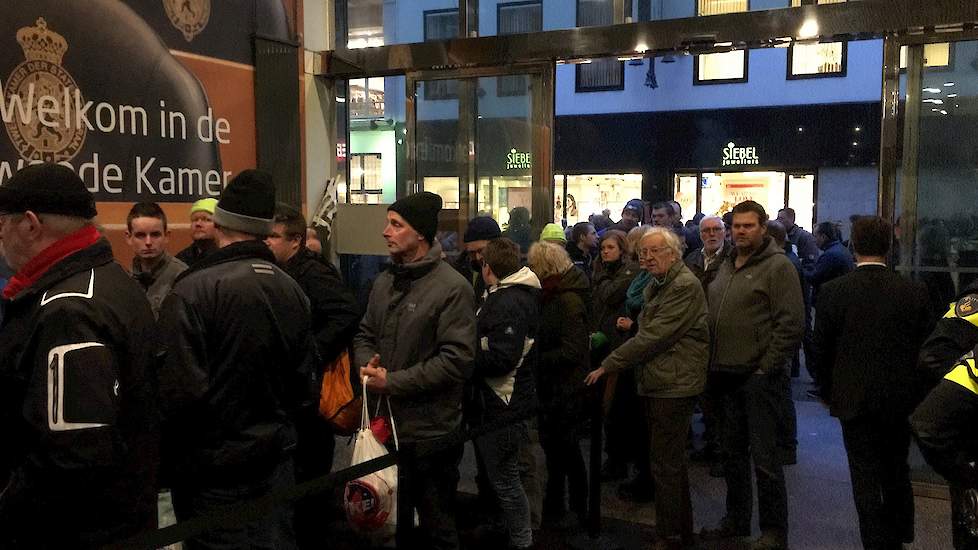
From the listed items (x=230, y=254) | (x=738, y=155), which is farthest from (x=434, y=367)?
(x=738, y=155)

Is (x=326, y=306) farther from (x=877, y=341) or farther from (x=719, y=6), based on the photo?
(x=719, y=6)

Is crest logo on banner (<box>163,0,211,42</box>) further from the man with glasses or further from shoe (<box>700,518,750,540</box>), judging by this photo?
shoe (<box>700,518,750,540</box>)

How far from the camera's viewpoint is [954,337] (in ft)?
9.74

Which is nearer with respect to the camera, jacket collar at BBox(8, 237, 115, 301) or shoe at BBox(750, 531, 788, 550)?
jacket collar at BBox(8, 237, 115, 301)

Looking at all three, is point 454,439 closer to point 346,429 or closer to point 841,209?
point 346,429

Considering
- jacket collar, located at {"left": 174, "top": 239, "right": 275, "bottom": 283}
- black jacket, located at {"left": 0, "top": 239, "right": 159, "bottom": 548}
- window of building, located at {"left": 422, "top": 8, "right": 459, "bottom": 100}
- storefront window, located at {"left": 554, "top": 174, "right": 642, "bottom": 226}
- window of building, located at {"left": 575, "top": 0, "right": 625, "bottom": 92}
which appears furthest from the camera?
storefront window, located at {"left": 554, "top": 174, "right": 642, "bottom": 226}

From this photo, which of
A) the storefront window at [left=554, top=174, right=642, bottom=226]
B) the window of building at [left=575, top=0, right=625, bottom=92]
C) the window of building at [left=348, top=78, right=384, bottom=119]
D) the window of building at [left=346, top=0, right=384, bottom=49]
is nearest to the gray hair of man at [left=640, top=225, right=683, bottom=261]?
the window of building at [left=346, top=0, right=384, bottom=49]

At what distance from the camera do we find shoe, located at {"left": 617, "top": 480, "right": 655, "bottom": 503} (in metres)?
5.50

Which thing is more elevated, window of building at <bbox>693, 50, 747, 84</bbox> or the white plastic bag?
window of building at <bbox>693, 50, 747, 84</bbox>

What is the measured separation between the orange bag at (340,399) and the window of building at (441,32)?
3333 mm

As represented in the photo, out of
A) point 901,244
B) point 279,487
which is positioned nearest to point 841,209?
point 901,244

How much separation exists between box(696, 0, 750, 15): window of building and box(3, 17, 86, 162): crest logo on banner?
4113 mm

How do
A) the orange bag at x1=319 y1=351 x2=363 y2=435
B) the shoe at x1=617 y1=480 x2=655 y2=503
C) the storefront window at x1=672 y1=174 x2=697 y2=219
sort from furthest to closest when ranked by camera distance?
the storefront window at x1=672 y1=174 x2=697 y2=219 → the shoe at x1=617 y1=480 x2=655 y2=503 → the orange bag at x1=319 y1=351 x2=363 y2=435

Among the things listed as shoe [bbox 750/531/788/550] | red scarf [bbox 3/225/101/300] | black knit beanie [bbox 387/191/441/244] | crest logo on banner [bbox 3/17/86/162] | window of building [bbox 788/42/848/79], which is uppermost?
window of building [bbox 788/42/848/79]
